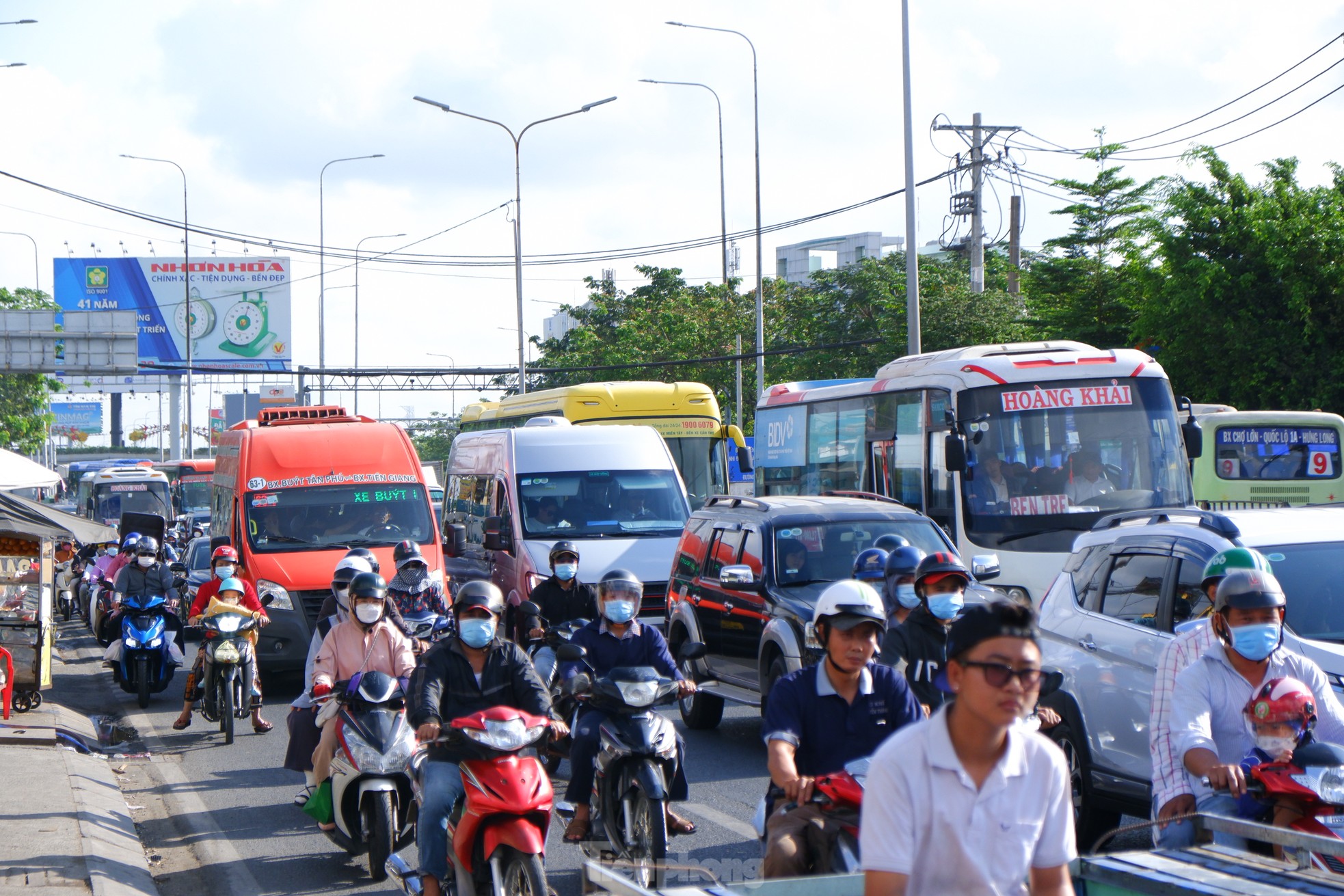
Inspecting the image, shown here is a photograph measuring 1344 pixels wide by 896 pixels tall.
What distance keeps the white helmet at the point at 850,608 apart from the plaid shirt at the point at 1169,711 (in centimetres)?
111

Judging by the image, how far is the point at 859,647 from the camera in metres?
4.63

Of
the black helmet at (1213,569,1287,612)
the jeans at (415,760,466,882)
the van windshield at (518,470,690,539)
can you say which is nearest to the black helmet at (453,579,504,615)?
the jeans at (415,760,466,882)

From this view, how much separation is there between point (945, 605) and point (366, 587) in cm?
293

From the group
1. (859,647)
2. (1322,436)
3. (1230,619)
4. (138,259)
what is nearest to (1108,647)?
(1230,619)

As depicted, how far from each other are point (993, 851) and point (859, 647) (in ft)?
5.95

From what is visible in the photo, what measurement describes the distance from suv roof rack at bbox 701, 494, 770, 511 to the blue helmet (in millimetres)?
2347

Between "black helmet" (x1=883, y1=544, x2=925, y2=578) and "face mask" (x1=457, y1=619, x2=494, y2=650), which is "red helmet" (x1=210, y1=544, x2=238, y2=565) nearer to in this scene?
"black helmet" (x1=883, y1=544, x2=925, y2=578)

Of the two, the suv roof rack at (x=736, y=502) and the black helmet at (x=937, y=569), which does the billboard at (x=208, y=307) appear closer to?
the suv roof rack at (x=736, y=502)

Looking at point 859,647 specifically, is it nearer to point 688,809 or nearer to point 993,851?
point 993,851

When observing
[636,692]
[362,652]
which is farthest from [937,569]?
[362,652]

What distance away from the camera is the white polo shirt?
9.18 ft

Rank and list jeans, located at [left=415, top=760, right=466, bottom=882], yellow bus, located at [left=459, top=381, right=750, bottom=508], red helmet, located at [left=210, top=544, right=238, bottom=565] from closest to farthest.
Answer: jeans, located at [left=415, top=760, right=466, bottom=882] → red helmet, located at [left=210, top=544, right=238, bottom=565] → yellow bus, located at [left=459, top=381, right=750, bottom=508]

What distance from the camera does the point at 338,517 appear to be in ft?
48.1

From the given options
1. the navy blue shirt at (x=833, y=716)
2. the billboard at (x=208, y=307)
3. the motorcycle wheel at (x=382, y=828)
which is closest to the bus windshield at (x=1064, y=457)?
the motorcycle wheel at (x=382, y=828)
